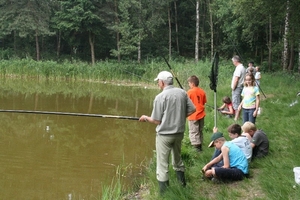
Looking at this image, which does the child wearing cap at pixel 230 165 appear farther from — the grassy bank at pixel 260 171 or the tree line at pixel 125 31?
the tree line at pixel 125 31

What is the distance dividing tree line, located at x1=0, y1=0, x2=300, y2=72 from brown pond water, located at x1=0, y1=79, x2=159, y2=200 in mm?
17514

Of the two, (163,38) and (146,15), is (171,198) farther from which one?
(163,38)

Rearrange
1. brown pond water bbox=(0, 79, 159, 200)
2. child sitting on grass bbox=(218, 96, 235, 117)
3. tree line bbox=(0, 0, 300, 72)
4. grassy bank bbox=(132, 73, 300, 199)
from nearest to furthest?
1. grassy bank bbox=(132, 73, 300, 199)
2. brown pond water bbox=(0, 79, 159, 200)
3. child sitting on grass bbox=(218, 96, 235, 117)
4. tree line bbox=(0, 0, 300, 72)

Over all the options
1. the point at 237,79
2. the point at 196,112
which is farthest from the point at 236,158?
the point at 237,79

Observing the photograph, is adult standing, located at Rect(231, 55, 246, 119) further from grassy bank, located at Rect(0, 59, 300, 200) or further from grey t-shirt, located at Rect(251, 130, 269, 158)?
grey t-shirt, located at Rect(251, 130, 269, 158)

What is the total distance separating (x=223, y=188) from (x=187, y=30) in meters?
34.7

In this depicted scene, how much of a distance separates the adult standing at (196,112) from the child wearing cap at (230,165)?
1418 millimetres

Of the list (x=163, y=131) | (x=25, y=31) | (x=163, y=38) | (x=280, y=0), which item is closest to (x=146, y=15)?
(x=163, y=38)

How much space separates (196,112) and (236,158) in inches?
62.1

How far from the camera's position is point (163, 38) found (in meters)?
36.5

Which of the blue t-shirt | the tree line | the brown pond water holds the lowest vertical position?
the brown pond water

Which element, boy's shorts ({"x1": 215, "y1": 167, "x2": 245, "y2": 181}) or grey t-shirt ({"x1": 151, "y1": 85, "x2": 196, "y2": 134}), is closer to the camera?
grey t-shirt ({"x1": 151, "y1": 85, "x2": 196, "y2": 134})

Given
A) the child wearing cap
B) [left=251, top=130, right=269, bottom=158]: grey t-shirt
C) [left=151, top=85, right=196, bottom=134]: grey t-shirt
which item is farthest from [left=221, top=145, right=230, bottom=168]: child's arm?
[left=251, top=130, right=269, bottom=158]: grey t-shirt

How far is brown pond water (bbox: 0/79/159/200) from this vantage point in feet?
19.6
